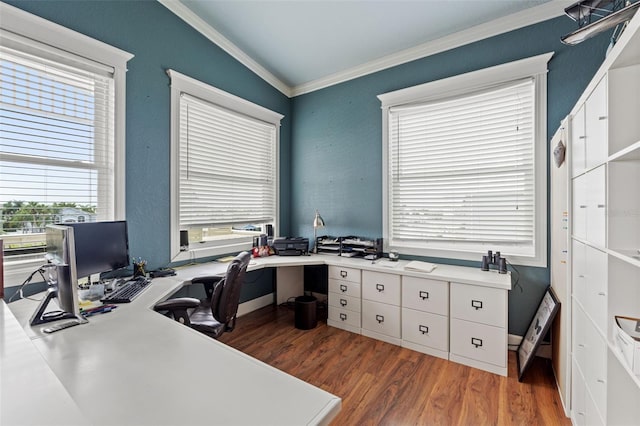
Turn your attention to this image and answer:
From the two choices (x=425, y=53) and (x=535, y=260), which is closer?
(x=535, y=260)

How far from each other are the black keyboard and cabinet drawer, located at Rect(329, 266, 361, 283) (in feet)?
5.70

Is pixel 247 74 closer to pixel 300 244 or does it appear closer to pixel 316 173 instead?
pixel 316 173

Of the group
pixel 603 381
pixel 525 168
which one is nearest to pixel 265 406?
pixel 603 381

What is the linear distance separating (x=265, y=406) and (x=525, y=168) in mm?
2838

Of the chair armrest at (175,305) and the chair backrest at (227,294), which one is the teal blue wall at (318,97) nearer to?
the chair armrest at (175,305)

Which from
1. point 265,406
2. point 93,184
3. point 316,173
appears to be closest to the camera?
point 265,406

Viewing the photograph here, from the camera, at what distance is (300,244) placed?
11.1 feet

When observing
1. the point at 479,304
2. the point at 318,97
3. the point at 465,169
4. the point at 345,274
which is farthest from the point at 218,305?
the point at 318,97

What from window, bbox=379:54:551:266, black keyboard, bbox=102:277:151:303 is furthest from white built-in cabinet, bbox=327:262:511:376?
black keyboard, bbox=102:277:151:303

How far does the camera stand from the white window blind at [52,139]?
6.11 feet

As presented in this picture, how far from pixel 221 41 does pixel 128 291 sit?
2.72 m

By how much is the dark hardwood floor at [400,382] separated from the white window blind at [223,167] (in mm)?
1361

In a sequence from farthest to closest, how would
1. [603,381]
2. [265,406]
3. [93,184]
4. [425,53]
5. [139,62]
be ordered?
[425,53] < [139,62] < [93,184] < [603,381] < [265,406]

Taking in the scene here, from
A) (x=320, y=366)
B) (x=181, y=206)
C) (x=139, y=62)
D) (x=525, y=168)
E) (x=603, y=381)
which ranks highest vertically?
(x=139, y=62)
